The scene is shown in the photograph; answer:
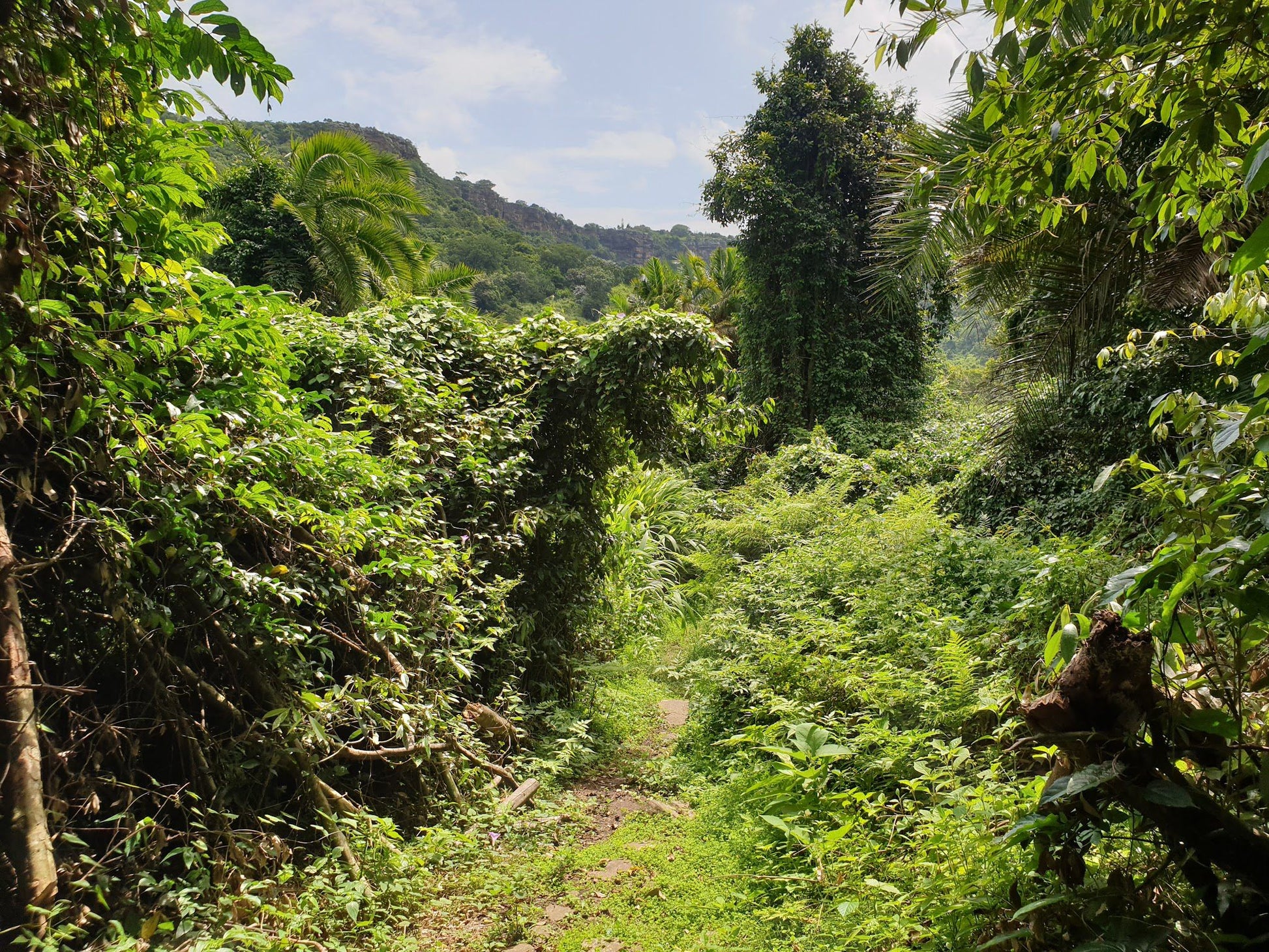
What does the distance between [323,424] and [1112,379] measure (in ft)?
22.2

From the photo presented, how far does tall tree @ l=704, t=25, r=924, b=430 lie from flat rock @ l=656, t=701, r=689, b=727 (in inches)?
399

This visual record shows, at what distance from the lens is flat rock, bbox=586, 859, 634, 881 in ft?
11.7

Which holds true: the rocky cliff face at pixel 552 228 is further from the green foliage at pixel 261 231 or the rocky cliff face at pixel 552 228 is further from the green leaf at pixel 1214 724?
the green leaf at pixel 1214 724

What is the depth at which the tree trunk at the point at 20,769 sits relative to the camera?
7.58 feet

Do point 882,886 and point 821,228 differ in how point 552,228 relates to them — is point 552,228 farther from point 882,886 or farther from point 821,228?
point 882,886

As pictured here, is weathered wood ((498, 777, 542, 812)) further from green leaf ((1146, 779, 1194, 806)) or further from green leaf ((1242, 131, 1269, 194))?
green leaf ((1242, 131, 1269, 194))

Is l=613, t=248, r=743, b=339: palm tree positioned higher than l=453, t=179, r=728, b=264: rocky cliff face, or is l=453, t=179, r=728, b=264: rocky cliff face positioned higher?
l=453, t=179, r=728, b=264: rocky cliff face

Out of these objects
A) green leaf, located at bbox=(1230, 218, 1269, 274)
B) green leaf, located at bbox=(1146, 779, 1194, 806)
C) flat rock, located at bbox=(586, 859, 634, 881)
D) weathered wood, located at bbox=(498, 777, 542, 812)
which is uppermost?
green leaf, located at bbox=(1230, 218, 1269, 274)

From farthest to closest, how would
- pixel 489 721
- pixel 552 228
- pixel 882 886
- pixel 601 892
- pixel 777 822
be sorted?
pixel 552 228 → pixel 489 721 → pixel 601 892 → pixel 777 822 → pixel 882 886

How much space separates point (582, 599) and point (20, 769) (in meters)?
4.09

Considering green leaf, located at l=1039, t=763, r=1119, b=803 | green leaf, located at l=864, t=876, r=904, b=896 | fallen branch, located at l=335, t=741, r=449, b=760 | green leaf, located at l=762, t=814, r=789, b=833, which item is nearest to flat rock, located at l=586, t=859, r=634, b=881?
green leaf, located at l=762, t=814, r=789, b=833

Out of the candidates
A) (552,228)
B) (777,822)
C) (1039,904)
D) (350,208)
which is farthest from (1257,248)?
(552,228)

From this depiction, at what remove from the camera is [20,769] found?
2.35m

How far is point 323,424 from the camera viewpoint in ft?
12.0
